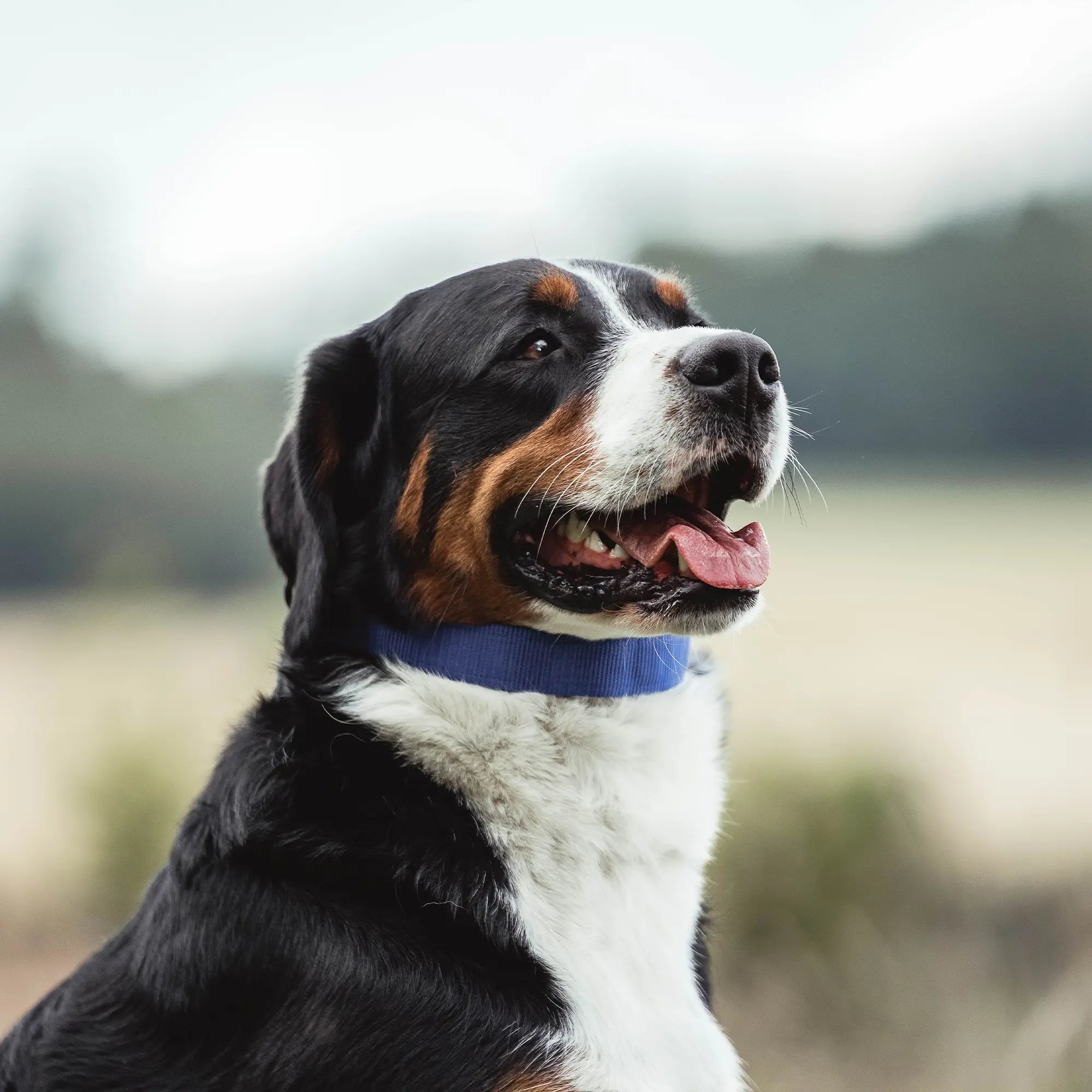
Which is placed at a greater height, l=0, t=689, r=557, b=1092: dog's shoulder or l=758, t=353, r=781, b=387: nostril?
l=758, t=353, r=781, b=387: nostril

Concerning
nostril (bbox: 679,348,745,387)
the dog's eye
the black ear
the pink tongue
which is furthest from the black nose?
the black ear

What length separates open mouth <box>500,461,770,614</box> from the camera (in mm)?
2461

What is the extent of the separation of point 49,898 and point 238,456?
254 cm

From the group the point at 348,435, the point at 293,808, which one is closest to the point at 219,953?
the point at 293,808

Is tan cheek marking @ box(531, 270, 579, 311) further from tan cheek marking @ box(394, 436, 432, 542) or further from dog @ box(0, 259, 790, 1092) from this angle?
tan cheek marking @ box(394, 436, 432, 542)

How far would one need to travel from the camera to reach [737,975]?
501 cm

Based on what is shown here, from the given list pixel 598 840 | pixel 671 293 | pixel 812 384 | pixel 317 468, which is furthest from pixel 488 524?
pixel 812 384

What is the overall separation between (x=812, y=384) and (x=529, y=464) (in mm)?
2968

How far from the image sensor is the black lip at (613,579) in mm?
2455

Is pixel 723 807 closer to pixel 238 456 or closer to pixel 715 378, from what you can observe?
pixel 715 378

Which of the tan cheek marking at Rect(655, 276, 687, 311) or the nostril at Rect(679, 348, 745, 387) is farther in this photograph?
the tan cheek marking at Rect(655, 276, 687, 311)

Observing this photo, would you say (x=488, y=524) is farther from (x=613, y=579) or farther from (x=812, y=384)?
(x=812, y=384)

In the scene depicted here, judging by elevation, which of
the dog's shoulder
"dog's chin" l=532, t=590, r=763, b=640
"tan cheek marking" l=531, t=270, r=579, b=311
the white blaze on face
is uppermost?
"tan cheek marking" l=531, t=270, r=579, b=311

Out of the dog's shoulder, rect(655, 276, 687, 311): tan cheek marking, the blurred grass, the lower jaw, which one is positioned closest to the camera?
the dog's shoulder
